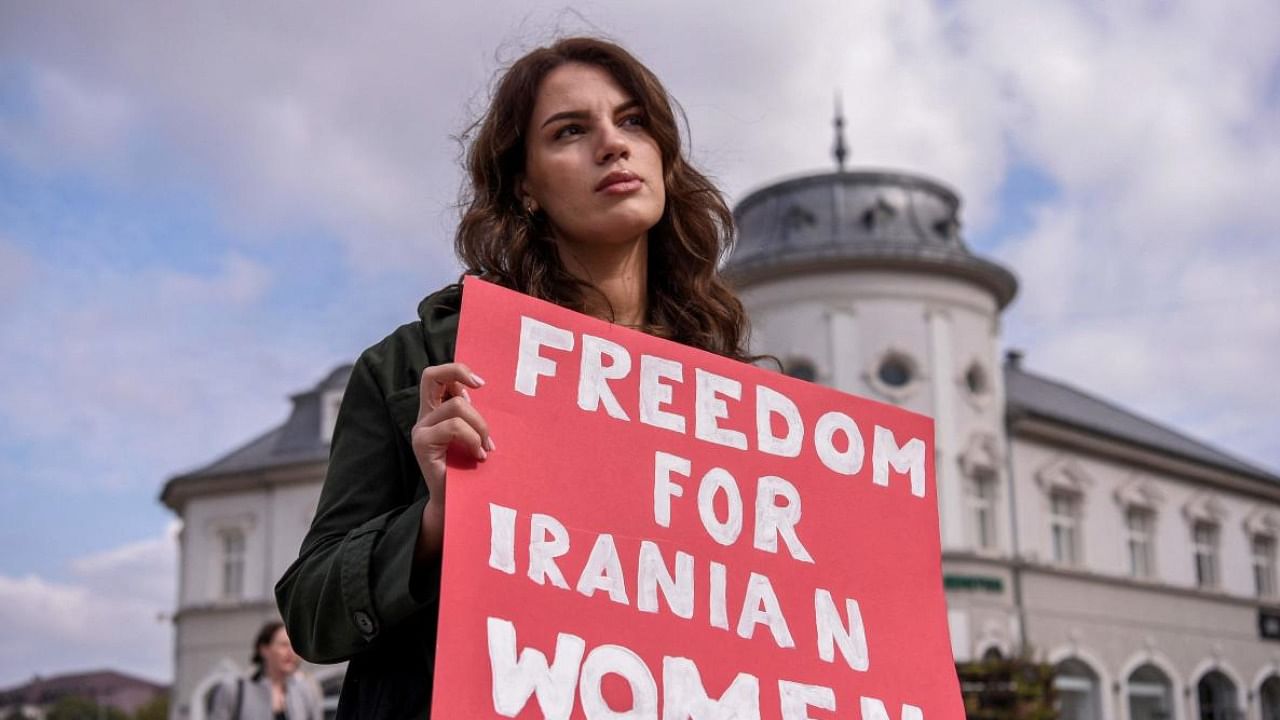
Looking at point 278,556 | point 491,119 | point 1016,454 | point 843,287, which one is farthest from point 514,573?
point 278,556

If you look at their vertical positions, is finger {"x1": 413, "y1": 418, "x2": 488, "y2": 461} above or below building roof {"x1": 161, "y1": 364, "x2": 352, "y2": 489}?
below

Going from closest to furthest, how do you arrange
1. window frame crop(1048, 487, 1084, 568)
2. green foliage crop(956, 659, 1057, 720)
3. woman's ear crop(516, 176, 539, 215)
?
woman's ear crop(516, 176, 539, 215), green foliage crop(956, 659, 1057, 720), window frame crop(1048, 487, 1084, 568)

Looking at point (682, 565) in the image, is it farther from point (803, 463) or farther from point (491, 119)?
point (491, 119)

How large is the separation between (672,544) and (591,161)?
571 mm

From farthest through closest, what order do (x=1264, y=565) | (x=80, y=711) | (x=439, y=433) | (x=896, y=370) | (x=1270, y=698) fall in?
1. (x=80, y=711)
2. (x=1270, y=698)
3. (x=1264, y=565)
4. (x=896, y=370)
5. (x=439, y=433)

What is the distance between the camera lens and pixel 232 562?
32.0m

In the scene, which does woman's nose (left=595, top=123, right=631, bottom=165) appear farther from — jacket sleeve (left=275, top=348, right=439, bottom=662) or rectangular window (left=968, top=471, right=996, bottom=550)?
rectangular window (left=968, top=471, right=996, bottom=550)

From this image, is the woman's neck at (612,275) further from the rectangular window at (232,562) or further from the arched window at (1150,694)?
the arched window at (1150,694)

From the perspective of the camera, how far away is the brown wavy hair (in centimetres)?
198

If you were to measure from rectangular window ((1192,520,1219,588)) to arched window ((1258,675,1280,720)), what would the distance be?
428 cm

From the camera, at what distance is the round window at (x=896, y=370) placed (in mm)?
27188

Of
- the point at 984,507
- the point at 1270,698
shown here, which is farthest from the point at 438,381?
the point at 1270,698

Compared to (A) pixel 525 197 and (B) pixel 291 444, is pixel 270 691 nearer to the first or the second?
(A) pixel 525 197

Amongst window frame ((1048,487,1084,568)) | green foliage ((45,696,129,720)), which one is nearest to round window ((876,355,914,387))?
Answer: window frame ((1048,487,1084,568))
